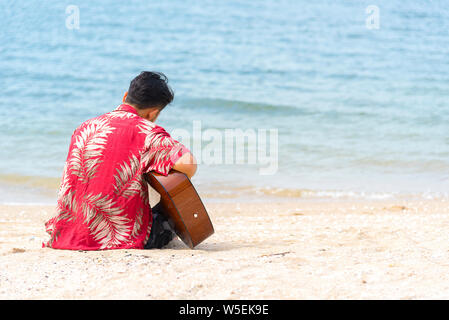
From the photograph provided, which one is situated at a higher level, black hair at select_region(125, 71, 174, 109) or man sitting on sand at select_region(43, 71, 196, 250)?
black hair at select_region(125, 71, 174, 109)

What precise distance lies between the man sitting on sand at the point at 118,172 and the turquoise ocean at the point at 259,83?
2.84 metres

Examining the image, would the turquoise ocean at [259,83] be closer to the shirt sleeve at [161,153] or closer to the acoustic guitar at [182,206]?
the acoustic guitar at [182,206]

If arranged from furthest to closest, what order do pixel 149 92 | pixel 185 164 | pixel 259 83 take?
1. pixel 259 83
2. pixel 149 92
3. pixel 185 164

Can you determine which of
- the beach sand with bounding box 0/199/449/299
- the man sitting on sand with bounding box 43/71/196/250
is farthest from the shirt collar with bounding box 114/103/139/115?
the beach sand with bounding box 0/199/449/299

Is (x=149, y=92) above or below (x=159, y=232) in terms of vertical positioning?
above

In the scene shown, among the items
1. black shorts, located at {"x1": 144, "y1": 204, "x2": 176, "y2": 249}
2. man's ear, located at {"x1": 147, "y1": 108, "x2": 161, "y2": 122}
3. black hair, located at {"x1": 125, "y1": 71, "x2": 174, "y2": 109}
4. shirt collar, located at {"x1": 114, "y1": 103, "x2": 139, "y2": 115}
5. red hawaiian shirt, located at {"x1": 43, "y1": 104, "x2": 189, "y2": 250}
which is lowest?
black shorts, located at {"x1": 144, "y1": 204, "x2": 176, "y2": 249}

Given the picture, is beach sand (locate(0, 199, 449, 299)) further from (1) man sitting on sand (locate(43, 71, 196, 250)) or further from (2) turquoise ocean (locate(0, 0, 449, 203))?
(2) turquoise ocean (locate(0, 0, 449, 203))

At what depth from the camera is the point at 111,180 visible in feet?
9.39

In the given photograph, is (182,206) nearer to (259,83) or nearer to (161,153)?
(161,153)

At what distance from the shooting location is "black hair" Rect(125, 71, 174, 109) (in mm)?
2945

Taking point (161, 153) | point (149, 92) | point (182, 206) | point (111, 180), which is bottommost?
point (182, 206)

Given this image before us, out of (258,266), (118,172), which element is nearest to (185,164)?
Answer: (118,172)

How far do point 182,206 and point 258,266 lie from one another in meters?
0.52

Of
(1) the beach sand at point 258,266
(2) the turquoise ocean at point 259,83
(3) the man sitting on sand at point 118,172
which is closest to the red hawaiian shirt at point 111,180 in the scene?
(3) the man sitting on sand at point 118,172
